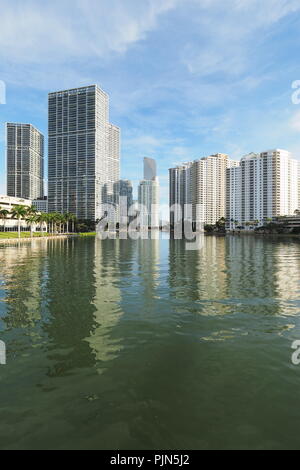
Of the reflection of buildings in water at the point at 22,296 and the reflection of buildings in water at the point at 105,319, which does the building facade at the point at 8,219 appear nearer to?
the reflection of buildings in water at the point at 22,296

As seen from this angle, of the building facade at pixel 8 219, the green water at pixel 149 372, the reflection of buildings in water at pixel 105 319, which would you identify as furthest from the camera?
the building facade at pixel 8 219

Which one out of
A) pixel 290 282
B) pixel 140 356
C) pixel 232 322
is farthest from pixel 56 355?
pixel 290 282

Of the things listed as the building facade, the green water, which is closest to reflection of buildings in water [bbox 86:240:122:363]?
the green water

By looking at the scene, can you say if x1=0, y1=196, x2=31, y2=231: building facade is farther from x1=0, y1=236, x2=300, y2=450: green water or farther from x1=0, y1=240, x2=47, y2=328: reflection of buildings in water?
x1=0, y1=236, x2=300, y2=450: green water

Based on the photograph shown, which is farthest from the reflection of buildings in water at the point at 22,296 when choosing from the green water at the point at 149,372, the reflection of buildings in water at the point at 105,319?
the reflection of buildings in water at the point at 105,319

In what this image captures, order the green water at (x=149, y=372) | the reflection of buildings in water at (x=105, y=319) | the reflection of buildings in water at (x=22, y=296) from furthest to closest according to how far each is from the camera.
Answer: the reflection of buildings in water at (x=22, y=296)
the reflection of buildings in water at (x=105, y=319)
the green water at (x=149, y=372)

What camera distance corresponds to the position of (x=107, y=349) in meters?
12.9

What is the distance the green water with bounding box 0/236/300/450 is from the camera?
24.6ft

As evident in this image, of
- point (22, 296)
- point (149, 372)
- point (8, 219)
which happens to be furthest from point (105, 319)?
point (8, 219)

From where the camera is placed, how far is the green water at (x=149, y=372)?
7.50 meters

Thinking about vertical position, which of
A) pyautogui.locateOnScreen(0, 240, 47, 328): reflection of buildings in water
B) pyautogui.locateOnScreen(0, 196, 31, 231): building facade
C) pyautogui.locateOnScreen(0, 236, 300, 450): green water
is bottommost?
pyautogui.locateOnScreen(0, 236, 300, 450): green water

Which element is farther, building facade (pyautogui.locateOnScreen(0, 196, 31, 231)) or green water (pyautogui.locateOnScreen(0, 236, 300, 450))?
building facade (pyautogui.locateOnScreen(0, 196, 31, 231))
